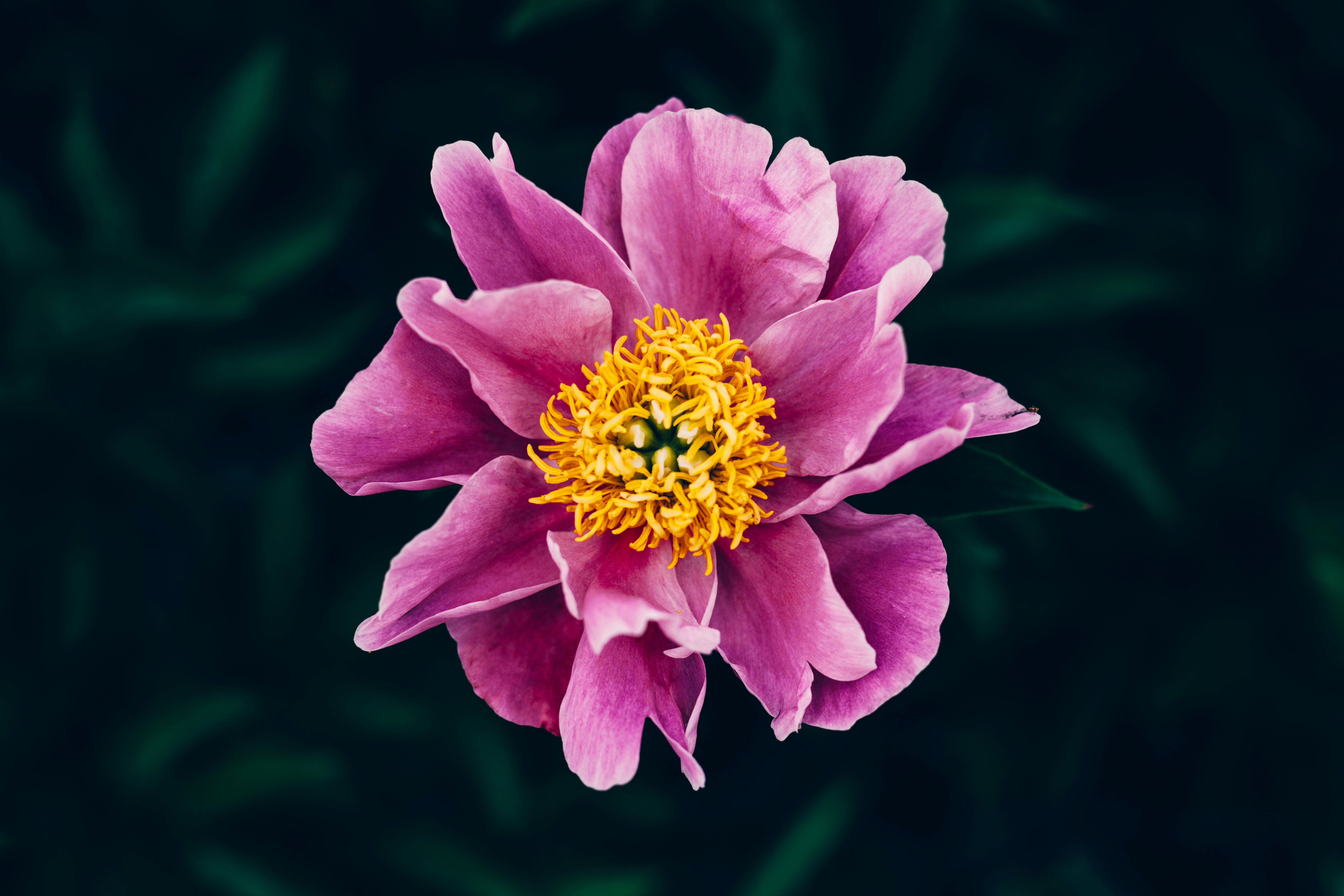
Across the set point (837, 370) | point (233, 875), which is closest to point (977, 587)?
point (837, 370)

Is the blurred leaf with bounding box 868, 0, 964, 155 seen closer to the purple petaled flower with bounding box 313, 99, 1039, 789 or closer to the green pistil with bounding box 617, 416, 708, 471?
the purple petaled flower with bounding box 313, 99, 1039, 789

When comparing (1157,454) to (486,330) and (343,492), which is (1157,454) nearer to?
(486,330)

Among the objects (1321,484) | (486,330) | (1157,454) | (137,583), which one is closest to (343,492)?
(137,583)

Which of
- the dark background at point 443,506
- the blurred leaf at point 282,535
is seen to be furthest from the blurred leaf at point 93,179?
the blurred leaf at point 282,535

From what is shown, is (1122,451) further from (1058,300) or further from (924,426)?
(924,426)

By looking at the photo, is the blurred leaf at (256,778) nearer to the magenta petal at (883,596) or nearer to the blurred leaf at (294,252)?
the blurred leaf at (294,252)

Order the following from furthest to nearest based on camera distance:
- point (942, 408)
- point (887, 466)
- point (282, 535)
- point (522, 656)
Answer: point (282, 535) → point (522, 656) → point (942, 408) → point (887, 466)
